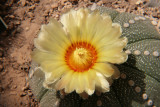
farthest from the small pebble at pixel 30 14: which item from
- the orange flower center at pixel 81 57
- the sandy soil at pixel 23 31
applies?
the orange flower center at pixel 81 57

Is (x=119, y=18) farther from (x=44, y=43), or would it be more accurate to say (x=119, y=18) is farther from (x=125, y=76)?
(x=44, y=43)

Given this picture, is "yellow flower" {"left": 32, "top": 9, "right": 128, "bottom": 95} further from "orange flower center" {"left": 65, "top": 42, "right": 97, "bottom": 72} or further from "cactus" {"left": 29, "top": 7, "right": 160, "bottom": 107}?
"cactus" {"left": 29, "top": 7, "right": 160, "bottom": 107}

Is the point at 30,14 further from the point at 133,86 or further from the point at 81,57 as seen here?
the point at 133,86

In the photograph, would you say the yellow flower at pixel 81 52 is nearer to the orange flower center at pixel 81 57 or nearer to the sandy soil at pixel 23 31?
the orange flower center at pixel 81 57

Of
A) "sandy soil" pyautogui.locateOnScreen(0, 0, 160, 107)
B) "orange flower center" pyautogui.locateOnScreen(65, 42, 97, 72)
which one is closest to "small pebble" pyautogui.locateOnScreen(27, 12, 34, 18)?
"sandy soil" pyautogui.locateOnScreen(0, 0, 160, 107)

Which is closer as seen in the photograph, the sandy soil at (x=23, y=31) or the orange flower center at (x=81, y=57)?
the orange flower center at (x=81, y=57)

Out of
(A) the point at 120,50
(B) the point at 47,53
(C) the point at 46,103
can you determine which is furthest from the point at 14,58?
(A) the point at 120,50
